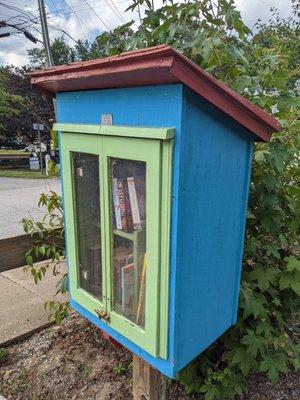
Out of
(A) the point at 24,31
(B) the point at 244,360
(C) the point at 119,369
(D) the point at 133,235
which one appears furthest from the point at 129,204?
(A) the point at 24,31

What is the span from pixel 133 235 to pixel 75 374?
1.22m

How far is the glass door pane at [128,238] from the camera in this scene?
4.14 ft

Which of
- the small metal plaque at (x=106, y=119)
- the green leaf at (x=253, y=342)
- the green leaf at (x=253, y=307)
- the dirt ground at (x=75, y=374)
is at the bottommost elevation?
the dirt ground at (x=75, y=374)

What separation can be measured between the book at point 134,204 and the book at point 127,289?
19 centimetres

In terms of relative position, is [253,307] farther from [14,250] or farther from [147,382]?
[14,250]

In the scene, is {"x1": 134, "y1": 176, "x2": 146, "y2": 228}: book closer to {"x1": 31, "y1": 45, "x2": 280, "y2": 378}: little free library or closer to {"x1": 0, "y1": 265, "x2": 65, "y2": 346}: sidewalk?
{"x1": 31, "y1": 45, "x2": 280, "y2": 378}: little free library

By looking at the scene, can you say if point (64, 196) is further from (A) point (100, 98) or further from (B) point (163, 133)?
(B) point (163, 133)

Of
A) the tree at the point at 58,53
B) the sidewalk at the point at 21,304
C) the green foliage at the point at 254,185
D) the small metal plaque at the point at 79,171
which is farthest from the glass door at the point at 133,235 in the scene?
the tree at the point at 58,53

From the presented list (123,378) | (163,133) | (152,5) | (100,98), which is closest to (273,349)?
(123,378)

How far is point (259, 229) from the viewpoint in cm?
177

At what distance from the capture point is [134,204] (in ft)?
4.28

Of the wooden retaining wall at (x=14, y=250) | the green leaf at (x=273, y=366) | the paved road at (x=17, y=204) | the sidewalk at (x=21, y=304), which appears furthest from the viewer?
the paved road at (x=17, y=204)

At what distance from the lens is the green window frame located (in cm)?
106

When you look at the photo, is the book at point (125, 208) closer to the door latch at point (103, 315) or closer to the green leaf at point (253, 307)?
the door latch at point (103, 315)
